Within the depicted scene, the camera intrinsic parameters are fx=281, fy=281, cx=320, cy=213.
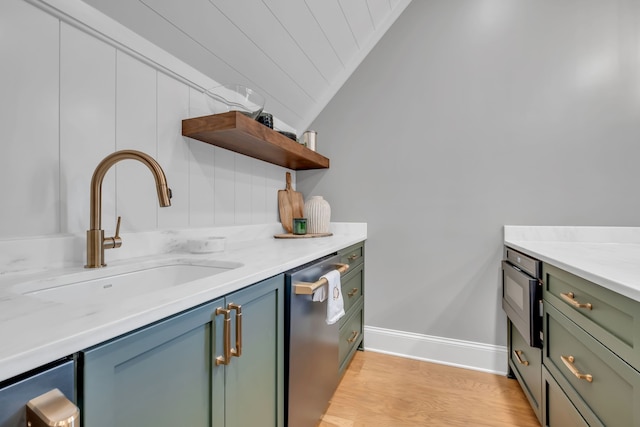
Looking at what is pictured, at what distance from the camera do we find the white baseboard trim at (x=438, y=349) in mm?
1812

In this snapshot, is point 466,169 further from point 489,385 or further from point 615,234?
point 489,385

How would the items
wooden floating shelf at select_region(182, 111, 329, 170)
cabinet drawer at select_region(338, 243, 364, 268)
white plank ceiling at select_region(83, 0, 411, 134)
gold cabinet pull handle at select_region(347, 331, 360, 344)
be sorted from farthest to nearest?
gold cabinet pull handle at select_region(347, 331, 360, 344) < cabinet drawer at select_region(338, 243, 364, 268) < wooden floating shelf at select_region(182, 111, 329, 170) < white plank ceiling at select_region(83, 0, 411, 134)

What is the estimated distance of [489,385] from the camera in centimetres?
166

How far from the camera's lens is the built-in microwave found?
1245mm

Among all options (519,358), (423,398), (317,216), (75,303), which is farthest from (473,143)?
(75,303)

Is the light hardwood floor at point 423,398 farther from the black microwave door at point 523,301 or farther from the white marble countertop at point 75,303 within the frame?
the white marble countertop at point 75,303

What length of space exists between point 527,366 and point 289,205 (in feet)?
5.59

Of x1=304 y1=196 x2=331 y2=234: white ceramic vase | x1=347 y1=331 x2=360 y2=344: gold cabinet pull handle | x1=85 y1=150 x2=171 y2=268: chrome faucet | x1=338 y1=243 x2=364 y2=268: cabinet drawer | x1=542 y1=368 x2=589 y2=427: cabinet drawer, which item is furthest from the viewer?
x1=304 y1=196 x2=331 y2=234: white ceramic vase

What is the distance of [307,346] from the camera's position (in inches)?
43.2

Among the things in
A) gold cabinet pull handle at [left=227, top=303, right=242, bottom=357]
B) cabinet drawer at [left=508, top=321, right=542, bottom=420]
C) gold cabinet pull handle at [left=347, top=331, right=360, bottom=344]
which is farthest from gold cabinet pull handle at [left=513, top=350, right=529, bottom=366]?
gold cabinet pull handle at [left=227, top=303, right=242, bottom=357]

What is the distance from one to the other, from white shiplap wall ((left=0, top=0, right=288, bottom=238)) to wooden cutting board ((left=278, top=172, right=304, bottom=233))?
2.56ft

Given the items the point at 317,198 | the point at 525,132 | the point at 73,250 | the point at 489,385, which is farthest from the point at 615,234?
the point at 73,250

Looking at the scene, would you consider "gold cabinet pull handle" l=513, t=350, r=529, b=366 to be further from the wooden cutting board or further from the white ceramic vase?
the wooden cutting board

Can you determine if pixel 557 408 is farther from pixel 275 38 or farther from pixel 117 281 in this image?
pixel 275 38
